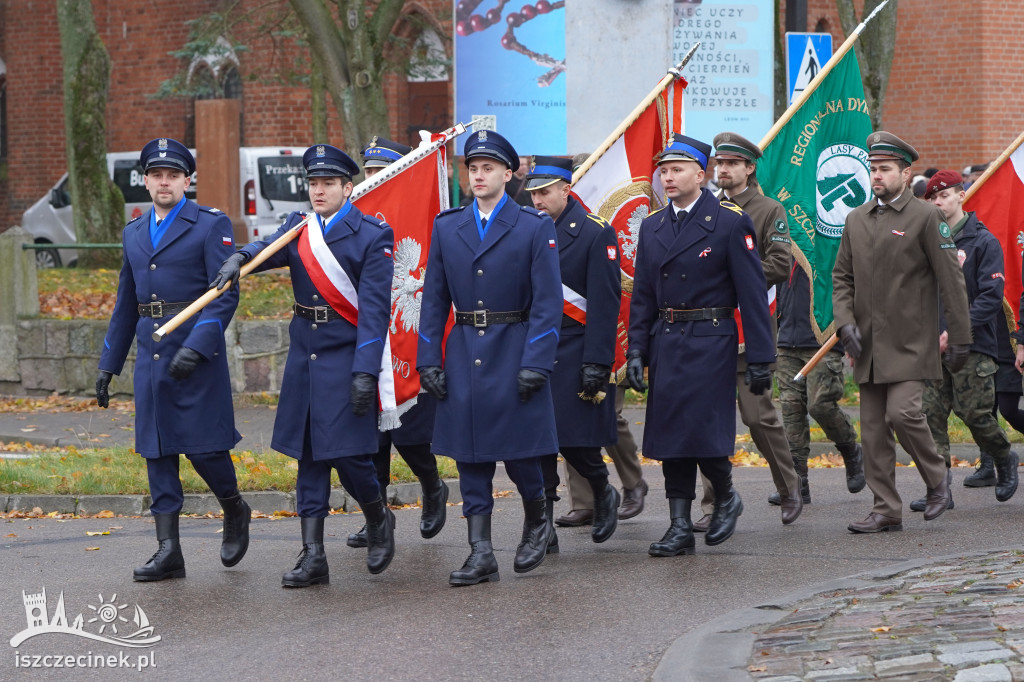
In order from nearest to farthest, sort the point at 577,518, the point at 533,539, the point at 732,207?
the point at 533,539 → the point at 732,207 → the point at 577,518

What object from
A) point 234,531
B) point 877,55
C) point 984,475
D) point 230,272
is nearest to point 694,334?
point 230,272

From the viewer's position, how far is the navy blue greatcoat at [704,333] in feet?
25.9

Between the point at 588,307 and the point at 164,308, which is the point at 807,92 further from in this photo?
the point at 164,308

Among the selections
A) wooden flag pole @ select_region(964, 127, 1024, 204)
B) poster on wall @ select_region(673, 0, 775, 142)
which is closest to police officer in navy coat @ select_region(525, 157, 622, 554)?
wooden flag pole @ select_region(964, 127, 1024, 204)

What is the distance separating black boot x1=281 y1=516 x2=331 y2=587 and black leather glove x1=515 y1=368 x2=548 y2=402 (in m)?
1.13

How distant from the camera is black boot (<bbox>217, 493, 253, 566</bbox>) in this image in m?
7.74

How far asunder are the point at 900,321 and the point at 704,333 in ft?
4.24

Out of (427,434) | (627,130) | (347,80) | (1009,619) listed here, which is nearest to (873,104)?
(347,80)

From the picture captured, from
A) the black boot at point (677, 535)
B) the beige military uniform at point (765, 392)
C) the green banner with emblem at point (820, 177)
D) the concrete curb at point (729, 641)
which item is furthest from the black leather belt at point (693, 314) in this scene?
the green banner with emblem at point (820, 177)

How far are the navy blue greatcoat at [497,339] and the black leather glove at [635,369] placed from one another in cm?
61

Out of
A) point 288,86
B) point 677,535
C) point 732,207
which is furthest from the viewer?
point 288,86

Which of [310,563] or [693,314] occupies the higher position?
[693,314]

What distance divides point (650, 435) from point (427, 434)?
4.07ft

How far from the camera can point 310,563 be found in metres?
7.33
